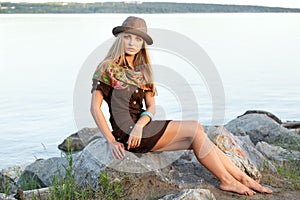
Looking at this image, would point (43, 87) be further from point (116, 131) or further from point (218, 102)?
point (116, 131)

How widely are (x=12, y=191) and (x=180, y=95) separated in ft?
20.4

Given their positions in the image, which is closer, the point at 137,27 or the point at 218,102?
the point at 137,27

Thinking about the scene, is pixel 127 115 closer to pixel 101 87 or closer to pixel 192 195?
pixel 101 87

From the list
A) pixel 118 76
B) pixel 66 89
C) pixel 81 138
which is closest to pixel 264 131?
→ pixel 81 138

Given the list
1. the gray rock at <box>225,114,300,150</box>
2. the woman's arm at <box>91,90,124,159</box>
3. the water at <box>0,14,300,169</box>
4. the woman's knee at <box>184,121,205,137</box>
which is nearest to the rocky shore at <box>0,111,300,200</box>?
the woman's arm at <box>91,90,124,159</box>

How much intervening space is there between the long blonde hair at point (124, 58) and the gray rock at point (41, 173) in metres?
1.76

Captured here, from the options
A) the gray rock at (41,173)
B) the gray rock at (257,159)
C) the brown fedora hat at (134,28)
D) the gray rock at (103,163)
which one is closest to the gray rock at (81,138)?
the gray rock at (41,173)

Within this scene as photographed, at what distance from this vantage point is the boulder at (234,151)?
5.89m

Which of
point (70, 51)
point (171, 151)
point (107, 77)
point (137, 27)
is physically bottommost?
point (70, 51)

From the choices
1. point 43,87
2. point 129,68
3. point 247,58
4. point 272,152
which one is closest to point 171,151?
point 129,68

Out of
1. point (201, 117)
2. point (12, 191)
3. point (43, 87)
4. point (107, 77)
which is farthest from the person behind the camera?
point (43, 87)

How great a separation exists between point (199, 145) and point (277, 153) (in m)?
1.96

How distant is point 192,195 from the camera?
16.1ft

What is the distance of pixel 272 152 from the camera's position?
7.19 meters
